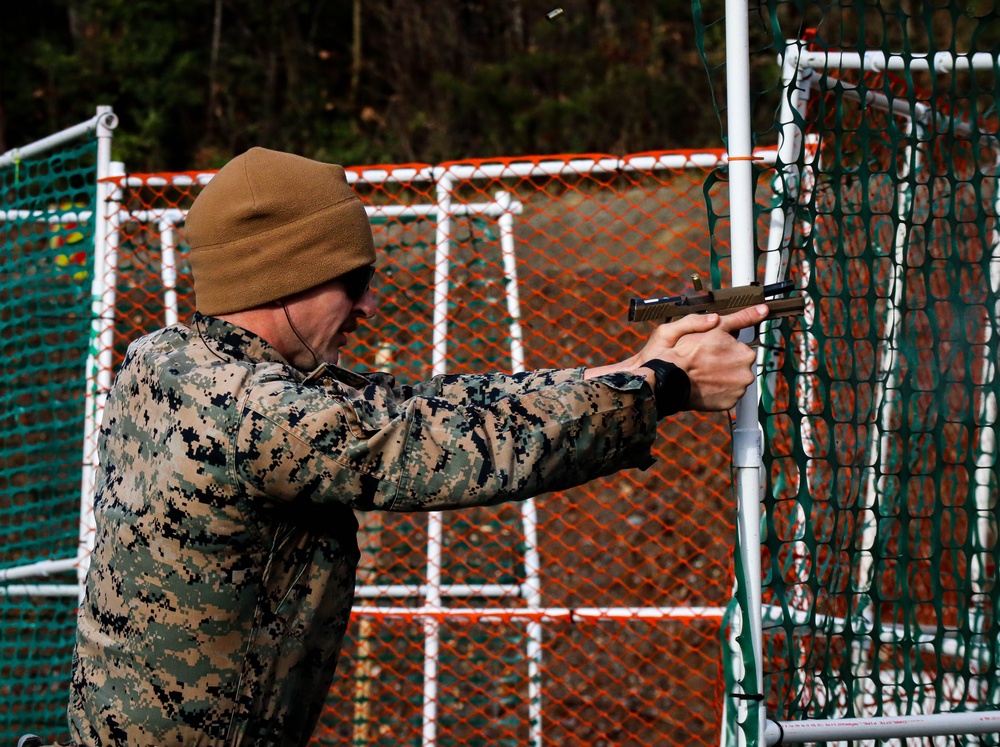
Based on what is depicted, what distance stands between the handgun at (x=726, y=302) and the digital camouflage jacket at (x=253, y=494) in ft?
0.62

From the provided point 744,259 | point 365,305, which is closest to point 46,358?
point 365,305

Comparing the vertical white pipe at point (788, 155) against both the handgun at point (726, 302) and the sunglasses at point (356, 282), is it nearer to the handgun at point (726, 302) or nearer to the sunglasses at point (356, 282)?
the handgun at point (726, 302)

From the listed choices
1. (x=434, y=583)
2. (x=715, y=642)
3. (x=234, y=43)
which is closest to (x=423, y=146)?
(x=234, y=43)

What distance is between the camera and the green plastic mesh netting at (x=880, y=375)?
2.34 m

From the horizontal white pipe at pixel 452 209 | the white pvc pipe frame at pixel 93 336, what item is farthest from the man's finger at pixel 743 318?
the white pvc pipe frame at pixel 93 336

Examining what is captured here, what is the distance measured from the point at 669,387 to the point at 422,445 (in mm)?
448

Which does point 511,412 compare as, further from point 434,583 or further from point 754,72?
point 754,72

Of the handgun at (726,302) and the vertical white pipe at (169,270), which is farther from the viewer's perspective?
the vertical white pipe at (169,270)

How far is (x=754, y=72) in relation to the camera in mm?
12555

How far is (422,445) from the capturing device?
1.81m

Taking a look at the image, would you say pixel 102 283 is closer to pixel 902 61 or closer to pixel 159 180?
pixel 159 180

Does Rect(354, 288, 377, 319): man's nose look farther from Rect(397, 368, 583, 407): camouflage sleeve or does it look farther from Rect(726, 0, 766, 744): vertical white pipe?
Rect(726, 0, 766, 744): vertical white pipe

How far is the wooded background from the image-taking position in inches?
499

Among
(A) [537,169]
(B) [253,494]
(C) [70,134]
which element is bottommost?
(B) [253,494]
